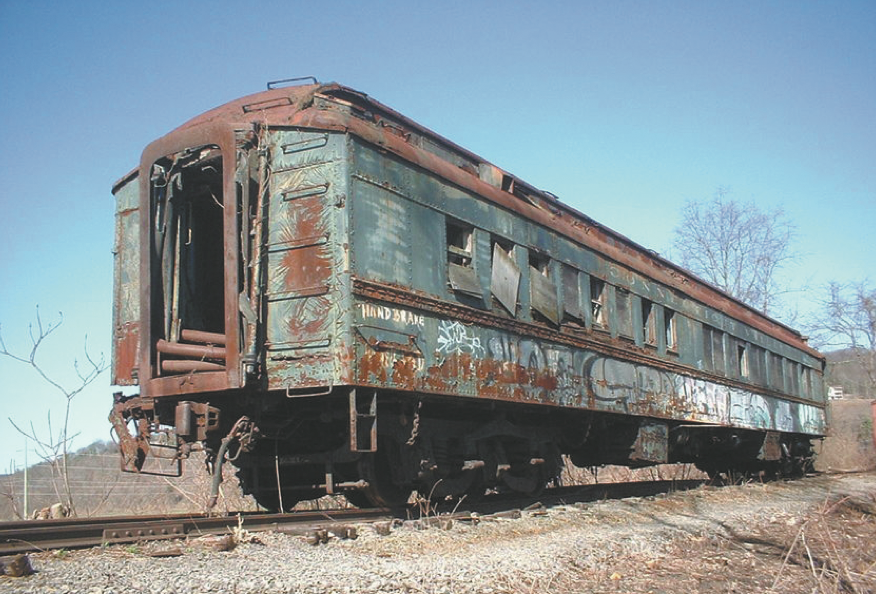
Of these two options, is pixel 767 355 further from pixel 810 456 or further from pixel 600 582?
pixel 600 582

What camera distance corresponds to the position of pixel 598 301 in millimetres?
12273

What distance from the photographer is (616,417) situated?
12508 mm

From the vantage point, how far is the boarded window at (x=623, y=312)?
1274cm

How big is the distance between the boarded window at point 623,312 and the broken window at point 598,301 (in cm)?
45

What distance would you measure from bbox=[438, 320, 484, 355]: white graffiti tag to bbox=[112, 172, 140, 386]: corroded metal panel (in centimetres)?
321

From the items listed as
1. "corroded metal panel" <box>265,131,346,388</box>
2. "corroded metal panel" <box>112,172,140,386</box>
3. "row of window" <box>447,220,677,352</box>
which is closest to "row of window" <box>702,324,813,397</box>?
"row of window" <box>447,220,677,352</box>

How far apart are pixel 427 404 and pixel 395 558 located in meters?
3.24

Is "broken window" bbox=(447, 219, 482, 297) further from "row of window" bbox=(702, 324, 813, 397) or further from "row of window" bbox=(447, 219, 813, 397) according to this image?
"row of window" bbox=(702, 324, 813, 397)

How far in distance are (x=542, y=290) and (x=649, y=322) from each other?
4.16 meters

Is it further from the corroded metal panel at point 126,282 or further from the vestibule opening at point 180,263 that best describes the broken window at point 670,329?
the corroded metal panel at point 126,282

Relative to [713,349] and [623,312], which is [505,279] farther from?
[713,349]

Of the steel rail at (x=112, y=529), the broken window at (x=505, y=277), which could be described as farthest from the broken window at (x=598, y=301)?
the steel rail at (x=112, y=529)

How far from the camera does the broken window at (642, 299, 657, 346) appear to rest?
13.8 metres

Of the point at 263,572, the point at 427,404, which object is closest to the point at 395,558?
the point at 263,572
